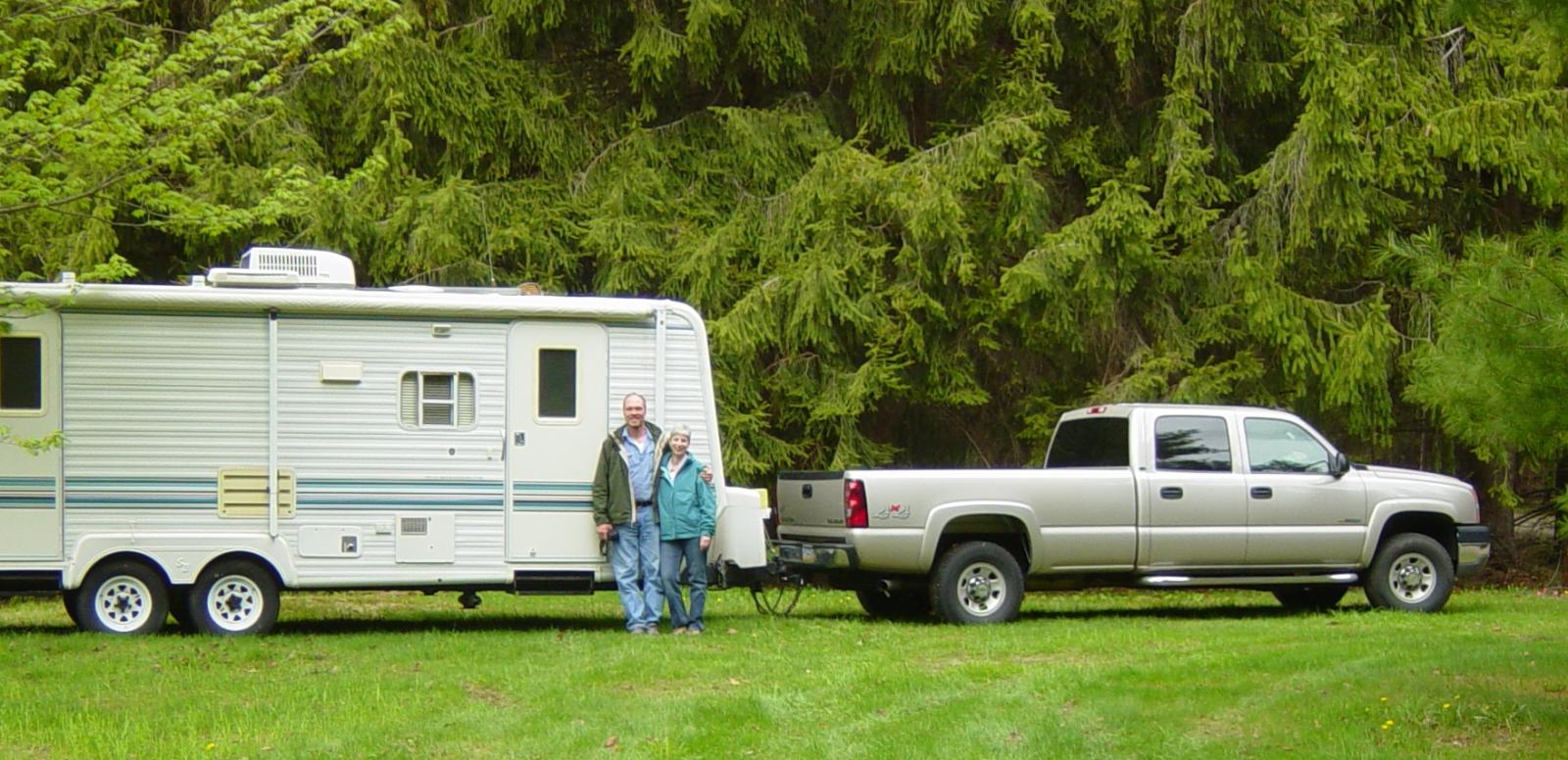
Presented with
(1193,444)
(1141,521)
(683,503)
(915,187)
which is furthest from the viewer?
(915,187)

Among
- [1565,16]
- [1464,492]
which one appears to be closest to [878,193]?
[1464,492]

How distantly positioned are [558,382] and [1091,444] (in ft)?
15.3

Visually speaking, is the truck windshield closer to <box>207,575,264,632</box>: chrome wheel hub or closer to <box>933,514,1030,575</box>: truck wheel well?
<box>933,514,1030,575</box>: truck wheel well

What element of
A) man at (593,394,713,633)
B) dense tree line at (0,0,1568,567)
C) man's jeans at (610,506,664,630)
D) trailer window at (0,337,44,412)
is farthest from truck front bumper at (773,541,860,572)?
trailer window at (0,337,44,412)

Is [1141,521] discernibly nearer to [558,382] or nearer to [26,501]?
[558,382]

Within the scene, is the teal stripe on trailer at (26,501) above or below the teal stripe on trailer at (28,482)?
below

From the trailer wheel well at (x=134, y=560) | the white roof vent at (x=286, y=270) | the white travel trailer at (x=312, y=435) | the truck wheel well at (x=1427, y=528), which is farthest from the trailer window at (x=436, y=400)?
the truck wheel well at (x=1427, y=528)

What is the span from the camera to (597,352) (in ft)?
45.5

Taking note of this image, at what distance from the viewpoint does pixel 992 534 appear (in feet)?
48.4

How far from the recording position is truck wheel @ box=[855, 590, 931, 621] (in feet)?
50.7

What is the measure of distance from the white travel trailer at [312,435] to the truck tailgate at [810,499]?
0.71m

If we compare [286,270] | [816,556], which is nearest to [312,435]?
[286,270]

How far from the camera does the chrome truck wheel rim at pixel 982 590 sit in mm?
14508

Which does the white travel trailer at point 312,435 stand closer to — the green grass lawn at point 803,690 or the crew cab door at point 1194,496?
the green grass lawn at point 803,690
